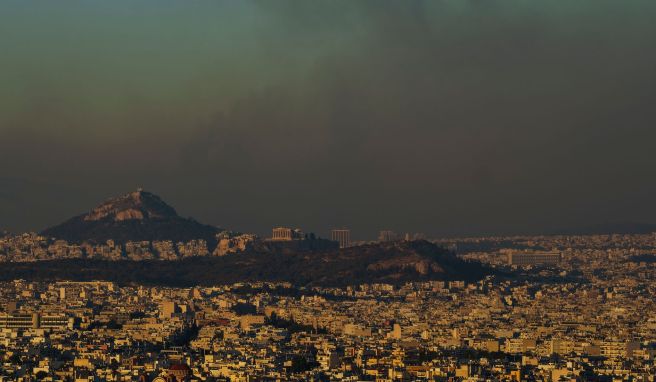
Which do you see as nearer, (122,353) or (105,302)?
(122,353)

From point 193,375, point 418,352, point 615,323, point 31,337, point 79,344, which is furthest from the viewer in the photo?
point 615,323

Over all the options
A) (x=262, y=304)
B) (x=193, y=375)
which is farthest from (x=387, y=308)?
(x=193, y=375)

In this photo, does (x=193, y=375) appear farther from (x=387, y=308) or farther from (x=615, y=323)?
(x=387, y=308)

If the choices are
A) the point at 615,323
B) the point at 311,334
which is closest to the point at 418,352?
the point at 311,334

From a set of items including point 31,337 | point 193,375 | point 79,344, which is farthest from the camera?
point 31,337

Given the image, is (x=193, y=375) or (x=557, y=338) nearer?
(x=193, y=375)

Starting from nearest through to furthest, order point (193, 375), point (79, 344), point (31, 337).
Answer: point (193, 375) → point (79, 344) → point (31, 337)

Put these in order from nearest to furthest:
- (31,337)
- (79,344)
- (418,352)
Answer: (418,352), (79,344), (31,337)

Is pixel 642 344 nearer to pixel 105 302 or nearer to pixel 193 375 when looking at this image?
pixel 193 375
